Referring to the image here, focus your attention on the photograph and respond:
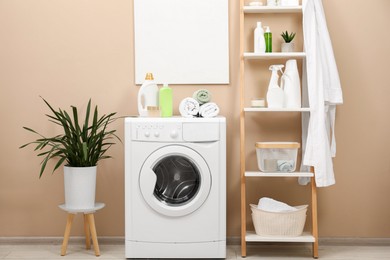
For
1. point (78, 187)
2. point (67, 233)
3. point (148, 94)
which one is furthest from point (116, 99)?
point (67, 233)

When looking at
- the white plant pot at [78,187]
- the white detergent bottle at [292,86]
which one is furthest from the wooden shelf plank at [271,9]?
the white plant pot at [78,187]

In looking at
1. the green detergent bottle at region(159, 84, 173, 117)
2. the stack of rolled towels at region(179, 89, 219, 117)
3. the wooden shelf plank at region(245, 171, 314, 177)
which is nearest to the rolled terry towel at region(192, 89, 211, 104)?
the stack of rolled towels at region(179, 89, 219, 117)

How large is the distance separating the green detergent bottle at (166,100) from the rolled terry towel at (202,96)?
0.16m

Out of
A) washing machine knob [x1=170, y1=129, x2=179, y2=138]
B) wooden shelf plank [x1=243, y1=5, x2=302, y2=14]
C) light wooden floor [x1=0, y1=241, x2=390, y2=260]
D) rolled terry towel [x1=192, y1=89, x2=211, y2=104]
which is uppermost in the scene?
wooden shelf plank [x1=243, y1=5, x2=302, y2=14]

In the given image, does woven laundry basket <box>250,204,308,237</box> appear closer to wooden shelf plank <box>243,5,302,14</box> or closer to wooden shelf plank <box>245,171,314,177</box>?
wooden shelf plank <box>245,171,314,177</box>

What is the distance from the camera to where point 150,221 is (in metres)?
3.40

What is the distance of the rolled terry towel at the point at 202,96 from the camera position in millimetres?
3572

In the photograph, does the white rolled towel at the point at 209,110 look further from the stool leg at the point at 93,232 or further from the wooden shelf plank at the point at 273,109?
the stool leg at the point at 93,232

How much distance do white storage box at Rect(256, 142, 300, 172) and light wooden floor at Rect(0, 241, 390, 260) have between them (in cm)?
53

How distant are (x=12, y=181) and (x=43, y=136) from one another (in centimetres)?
37

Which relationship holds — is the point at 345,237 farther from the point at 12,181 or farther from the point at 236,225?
the point at 12,181

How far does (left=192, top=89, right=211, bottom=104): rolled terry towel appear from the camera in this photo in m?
3.57

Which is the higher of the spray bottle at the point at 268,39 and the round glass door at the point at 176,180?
the spray bottle at the point at 268,39

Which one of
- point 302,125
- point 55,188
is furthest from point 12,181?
point 302,125
